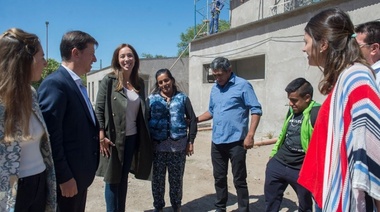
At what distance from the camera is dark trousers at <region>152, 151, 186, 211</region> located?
3.84m

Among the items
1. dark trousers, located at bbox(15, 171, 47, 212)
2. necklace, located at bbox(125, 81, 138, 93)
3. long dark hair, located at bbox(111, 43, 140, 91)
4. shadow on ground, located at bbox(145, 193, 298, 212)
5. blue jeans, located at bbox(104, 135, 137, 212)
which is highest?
long dark hair, located at bbox(111, 43, 140, 91)

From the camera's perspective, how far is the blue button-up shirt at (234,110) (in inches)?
151

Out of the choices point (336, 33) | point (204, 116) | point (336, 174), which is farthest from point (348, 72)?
point (204, 116)

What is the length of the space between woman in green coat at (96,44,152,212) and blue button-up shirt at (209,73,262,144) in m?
0.93

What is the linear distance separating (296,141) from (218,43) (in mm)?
10673

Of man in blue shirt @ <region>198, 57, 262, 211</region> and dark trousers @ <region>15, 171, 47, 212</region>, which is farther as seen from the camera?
man in blue shirt @ <region>198, 57, 262, 211</region>

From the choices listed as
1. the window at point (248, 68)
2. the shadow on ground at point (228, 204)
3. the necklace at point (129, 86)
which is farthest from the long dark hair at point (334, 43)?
the window at point (248, 68)

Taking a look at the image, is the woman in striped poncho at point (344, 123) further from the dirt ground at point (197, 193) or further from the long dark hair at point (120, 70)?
the dirt ground at point (197, 193)

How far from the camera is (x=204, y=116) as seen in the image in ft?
14.4

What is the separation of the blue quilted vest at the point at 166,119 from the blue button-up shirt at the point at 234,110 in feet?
1.59

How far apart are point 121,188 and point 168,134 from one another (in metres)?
0.82

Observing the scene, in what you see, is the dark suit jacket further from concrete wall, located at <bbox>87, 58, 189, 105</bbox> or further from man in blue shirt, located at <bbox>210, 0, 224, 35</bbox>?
concrete wall, located at <bbox>87, 58, 189, 105</bbox>

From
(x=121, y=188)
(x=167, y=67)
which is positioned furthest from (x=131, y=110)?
(x=167, y=67)

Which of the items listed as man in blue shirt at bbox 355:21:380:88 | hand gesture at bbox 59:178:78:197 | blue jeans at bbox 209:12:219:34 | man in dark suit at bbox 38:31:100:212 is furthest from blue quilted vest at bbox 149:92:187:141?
blue jeans at bbox 209:12:219:34
